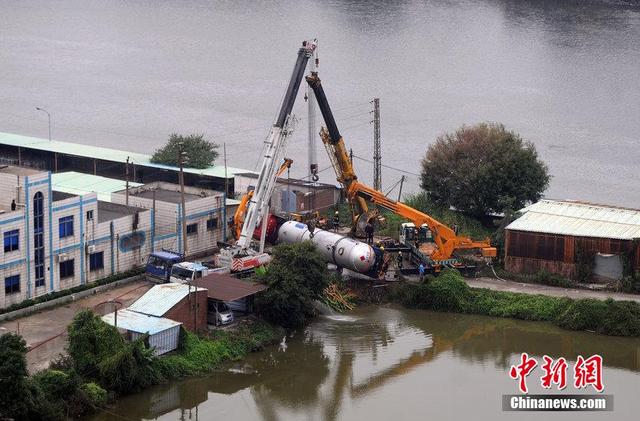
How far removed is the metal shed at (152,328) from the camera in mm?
24641

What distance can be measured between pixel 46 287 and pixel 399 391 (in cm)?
864

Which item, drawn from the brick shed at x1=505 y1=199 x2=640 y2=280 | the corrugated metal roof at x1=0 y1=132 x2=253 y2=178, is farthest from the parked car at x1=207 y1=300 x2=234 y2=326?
the corrugated metal roof at x1=0 y1=132 x2=253 y2=178

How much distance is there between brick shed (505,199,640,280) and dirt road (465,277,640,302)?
2.28ft

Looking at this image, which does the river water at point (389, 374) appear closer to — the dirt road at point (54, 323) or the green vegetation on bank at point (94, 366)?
the green vegetation on bank at point (94, 366)

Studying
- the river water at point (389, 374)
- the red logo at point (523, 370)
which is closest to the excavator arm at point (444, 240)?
the river water at point (389, 374)

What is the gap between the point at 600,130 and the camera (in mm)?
54000

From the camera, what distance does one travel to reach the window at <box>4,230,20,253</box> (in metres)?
26.9

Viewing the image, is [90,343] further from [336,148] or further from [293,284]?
[336,148]

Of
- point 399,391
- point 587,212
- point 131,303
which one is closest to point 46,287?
point 131,303

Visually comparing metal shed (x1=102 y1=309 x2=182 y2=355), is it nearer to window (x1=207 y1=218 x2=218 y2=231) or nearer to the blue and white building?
the blue and white building

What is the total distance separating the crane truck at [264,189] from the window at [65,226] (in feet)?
12.2

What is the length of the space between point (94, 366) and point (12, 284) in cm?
468

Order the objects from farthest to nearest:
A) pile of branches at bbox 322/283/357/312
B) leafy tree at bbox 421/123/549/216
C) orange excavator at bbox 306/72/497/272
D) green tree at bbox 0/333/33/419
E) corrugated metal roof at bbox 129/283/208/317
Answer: leafy tree at bbox 421/123/549/216 < orange excavator at bbox 306/72/497/272 < pile of branches at bbox 322/283/357/312 < corrugated metal roof at bbox 129/283/208/317 < green tree at bbox 0/333/33/419

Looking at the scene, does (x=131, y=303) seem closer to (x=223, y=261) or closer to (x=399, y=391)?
(x=223, y=261)
